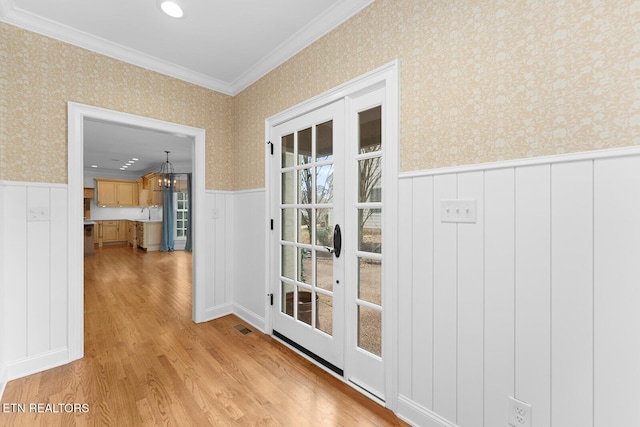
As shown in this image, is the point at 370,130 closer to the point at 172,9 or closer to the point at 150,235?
the point at 172,9

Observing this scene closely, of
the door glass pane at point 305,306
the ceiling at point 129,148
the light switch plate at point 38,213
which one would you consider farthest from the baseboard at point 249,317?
the ceiling at point 129,148

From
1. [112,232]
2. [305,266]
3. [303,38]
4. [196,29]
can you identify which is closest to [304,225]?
[305,266]

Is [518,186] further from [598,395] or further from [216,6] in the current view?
A: [216,6]

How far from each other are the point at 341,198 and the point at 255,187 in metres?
1.23

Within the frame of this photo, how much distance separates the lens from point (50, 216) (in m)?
2.16

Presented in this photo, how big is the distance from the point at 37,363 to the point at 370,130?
3016mm

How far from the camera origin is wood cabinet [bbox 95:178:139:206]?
343 inches

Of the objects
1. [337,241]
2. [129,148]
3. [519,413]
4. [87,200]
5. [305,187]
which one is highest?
[129,148]

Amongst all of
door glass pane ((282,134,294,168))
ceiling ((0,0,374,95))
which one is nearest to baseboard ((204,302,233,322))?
door glass pane ((282,134,294,168))

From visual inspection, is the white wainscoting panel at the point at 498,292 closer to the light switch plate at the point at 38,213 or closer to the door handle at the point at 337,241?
the door handle at the point at 337,241

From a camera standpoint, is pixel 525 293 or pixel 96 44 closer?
pixel 525 293

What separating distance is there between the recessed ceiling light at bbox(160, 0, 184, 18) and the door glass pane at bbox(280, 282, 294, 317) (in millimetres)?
2306

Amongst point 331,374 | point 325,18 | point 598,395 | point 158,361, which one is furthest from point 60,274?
point 598,395

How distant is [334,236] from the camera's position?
2.04 m
